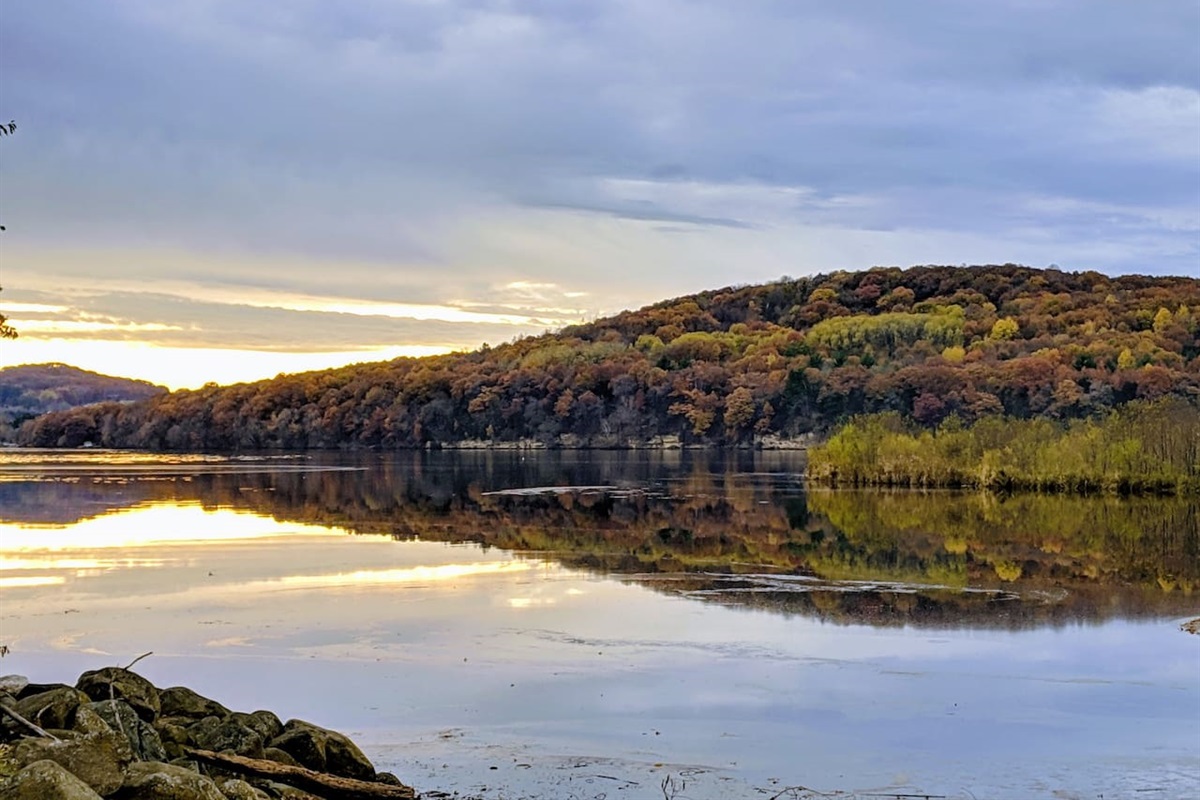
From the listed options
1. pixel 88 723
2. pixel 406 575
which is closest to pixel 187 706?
pixel 88 723

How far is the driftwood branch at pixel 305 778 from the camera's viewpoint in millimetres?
9867

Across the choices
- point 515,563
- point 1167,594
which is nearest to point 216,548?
point 515,563

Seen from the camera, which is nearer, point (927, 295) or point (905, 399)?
point (905, 399)

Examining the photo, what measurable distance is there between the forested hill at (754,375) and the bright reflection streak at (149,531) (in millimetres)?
74296

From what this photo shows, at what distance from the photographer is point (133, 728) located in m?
9.72

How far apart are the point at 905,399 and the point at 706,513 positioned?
76.8m

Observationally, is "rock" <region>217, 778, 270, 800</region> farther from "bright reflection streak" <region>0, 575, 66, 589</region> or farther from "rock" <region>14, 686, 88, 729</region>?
"bright reflection streak" <region>0, 575, 66, 589</region>

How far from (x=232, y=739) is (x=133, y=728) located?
85 cm

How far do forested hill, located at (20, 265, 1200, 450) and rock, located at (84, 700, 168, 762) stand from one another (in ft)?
310

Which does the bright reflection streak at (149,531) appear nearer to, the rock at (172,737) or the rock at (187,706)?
the rock at (187,706)

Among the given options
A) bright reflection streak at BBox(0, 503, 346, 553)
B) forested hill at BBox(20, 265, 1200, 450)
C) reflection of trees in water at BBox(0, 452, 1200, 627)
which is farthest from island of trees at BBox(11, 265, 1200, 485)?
bright reflection streak at BBox(0, 503, 346, 553)

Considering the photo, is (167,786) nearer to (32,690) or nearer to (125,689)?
(125,689)

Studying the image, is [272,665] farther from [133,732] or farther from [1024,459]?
[1024,459]

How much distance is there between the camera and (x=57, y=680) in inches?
574
